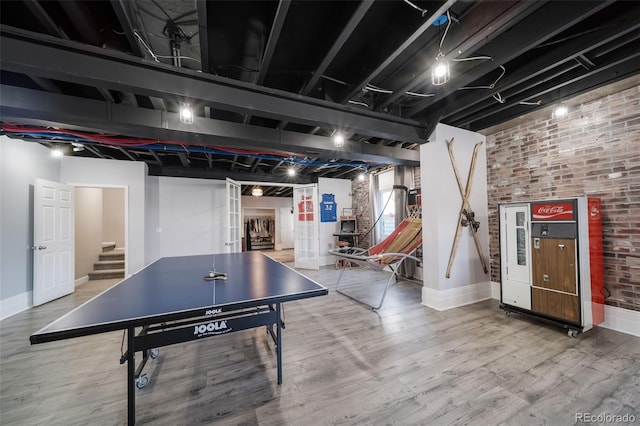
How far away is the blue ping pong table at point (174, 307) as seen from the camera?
117 cm

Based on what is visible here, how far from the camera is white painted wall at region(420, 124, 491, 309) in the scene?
3.43 m

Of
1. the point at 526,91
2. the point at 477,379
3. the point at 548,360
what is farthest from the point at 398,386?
the point at 526,91

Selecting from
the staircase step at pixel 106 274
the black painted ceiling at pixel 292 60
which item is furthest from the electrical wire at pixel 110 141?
the staircase step at pixel 106 274

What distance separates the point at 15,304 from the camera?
3.48 meters

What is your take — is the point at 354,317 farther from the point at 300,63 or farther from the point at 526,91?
the point at 526,91

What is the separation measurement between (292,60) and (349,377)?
2960 mm

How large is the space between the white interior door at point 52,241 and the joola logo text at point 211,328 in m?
4.42

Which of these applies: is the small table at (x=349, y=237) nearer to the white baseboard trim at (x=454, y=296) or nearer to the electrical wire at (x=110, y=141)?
the electrical wire at (x=110, y=141)

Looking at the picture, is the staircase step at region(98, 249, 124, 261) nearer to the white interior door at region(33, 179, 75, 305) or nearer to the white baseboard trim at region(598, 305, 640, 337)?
the white interior door at region(33, 179, 75, 305)

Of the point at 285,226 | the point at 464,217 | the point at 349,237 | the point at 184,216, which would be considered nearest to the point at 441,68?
the point at 464,217

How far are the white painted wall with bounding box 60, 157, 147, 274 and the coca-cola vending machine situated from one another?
6728 mm

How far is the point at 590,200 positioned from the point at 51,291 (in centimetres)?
797

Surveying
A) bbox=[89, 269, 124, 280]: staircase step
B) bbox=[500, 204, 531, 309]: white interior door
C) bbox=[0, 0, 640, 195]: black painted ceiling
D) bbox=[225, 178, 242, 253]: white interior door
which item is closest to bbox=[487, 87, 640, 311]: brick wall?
bbox=[0, 0, 640, 195]: black painted ceiling

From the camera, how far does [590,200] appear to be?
8.68 ft
